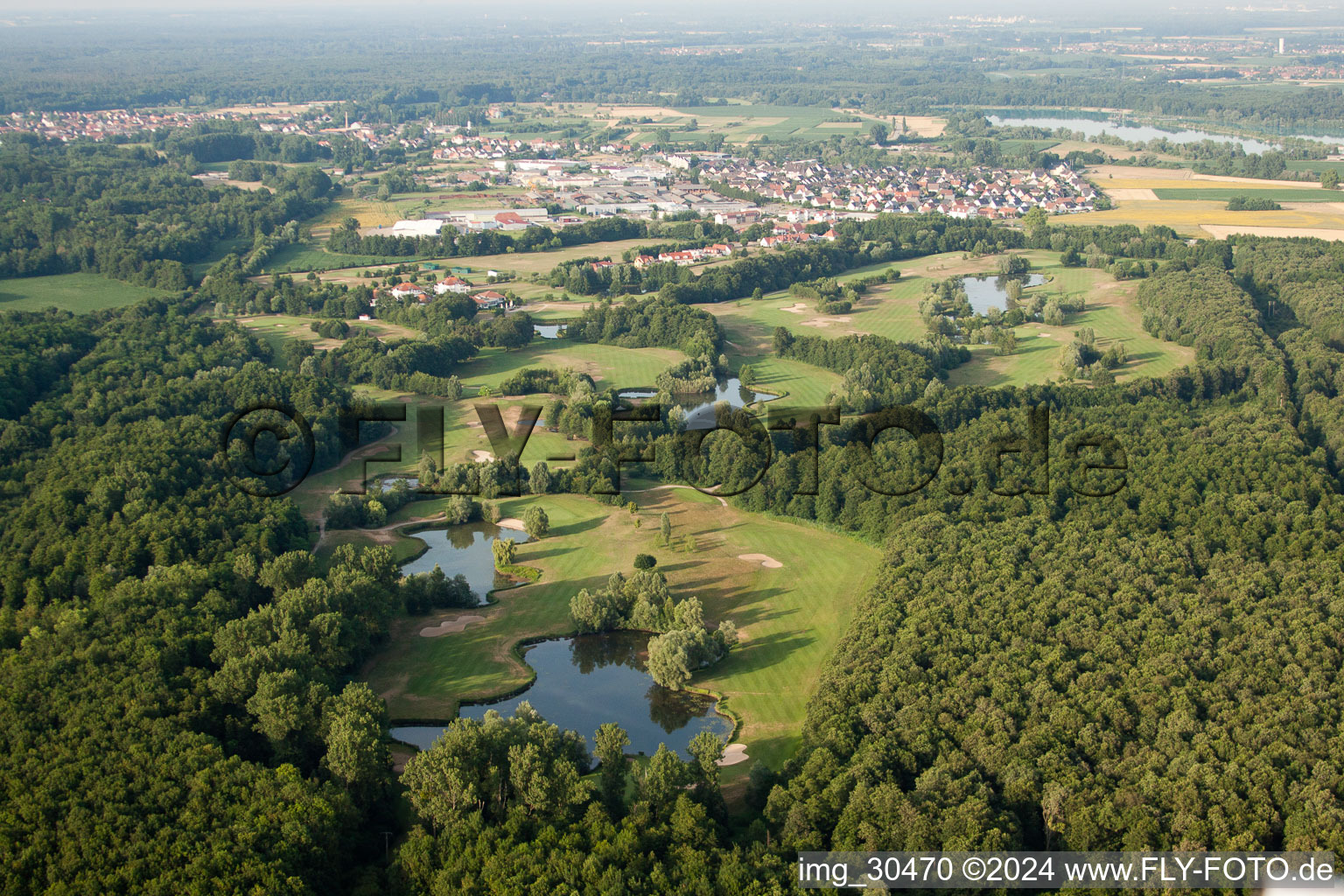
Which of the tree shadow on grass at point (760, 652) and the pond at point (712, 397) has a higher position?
the pond at point (712, 397)

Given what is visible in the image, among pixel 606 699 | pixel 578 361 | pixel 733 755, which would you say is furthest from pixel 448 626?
pixel 578 361

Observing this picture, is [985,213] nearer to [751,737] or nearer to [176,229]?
[176,229]

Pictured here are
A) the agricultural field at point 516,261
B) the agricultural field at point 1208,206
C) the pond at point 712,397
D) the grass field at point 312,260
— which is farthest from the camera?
the agricultural field at point 1208,206

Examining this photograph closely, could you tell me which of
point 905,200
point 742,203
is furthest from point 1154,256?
point 742,203

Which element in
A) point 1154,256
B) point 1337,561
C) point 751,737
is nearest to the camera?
point 751,737

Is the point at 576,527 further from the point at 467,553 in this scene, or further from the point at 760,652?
the point at 760,652

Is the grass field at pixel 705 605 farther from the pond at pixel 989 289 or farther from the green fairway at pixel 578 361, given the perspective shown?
the pond at pixel 989 289

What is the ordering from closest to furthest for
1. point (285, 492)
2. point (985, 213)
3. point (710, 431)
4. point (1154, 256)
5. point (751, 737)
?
point (751, 737)
point (285, 492)
point (710, 431)
point (1154, 256)
point (985, 213)

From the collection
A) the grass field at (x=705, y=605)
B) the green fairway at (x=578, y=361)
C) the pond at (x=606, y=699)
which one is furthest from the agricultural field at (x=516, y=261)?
the pond at (x=606, y=699)
